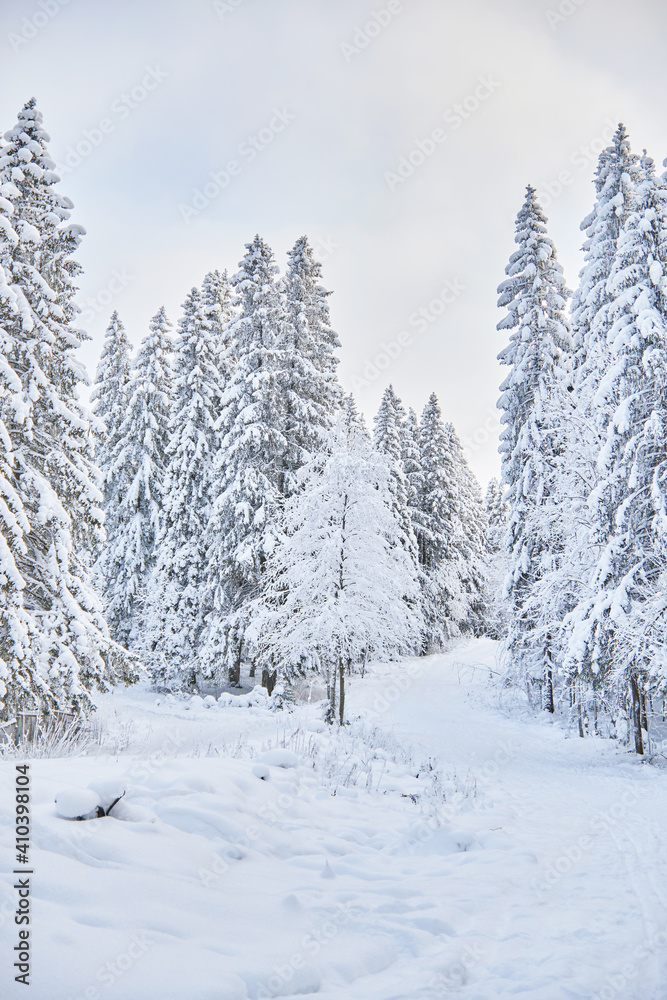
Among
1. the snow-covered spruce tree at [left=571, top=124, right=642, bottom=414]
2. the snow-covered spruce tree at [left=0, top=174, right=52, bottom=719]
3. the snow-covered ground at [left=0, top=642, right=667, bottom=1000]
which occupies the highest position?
the snow-covered spruce tree at [left=571, top=124, right=642, bottom=414]

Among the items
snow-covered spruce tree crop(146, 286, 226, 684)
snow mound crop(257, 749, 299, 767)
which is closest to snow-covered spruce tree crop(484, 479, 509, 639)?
snow-covered spruce tree crop(146, 286, 226, 684)

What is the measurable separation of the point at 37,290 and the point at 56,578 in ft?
20.3

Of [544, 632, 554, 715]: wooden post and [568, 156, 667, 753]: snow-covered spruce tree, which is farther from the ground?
[568, 156, 667, 753]: snow-covered spruce tree

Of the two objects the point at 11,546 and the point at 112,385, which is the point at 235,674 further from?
the point at 112,385

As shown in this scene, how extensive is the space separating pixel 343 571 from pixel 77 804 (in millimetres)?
12409

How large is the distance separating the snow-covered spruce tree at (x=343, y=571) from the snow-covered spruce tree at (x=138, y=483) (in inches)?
411

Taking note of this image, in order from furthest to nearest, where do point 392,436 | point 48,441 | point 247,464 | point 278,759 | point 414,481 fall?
point 414,481 < point 392,436 < point 247,464 < point 48,441 < point 278,759

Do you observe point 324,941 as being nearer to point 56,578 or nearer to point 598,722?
point 56,578

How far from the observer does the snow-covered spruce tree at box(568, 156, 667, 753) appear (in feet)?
39.5

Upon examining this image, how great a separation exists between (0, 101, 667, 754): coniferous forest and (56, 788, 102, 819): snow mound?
5.82m

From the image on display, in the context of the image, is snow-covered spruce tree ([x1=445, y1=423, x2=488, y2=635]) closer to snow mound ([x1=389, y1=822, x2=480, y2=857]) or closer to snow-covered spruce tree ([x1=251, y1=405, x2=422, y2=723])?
snow-covered spruce tree ([x1=251, y1=405, x2=422, y2=723])

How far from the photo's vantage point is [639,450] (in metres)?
12.6

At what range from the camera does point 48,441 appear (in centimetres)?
1201

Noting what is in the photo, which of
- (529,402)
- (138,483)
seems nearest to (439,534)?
(529,402)
